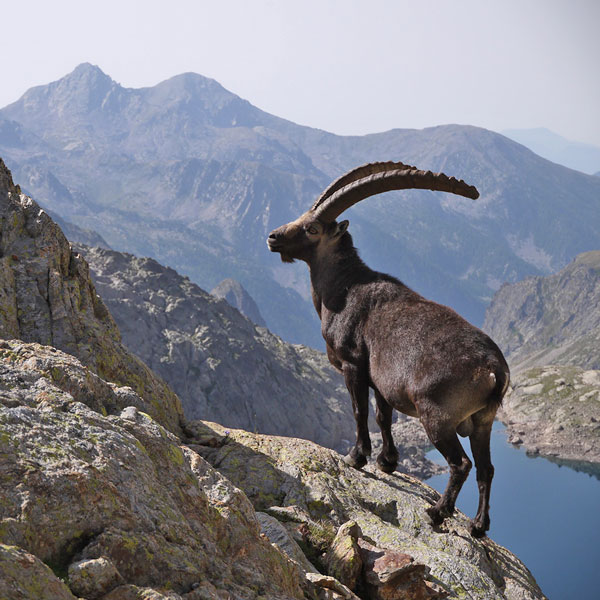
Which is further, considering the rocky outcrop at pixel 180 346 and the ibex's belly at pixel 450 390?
the rocky outcrop at pixel 180 346

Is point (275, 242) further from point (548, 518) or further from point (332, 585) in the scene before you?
point (548, 518)

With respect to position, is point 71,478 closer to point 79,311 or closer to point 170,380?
point 79,311

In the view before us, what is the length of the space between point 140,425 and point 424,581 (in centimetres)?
485

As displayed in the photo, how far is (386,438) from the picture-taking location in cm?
1462

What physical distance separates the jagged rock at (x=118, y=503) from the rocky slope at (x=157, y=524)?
0.05 feet

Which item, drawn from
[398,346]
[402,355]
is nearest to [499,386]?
[402,355]

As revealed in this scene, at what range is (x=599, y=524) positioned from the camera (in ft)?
435

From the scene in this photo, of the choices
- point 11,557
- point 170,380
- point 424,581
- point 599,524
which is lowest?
point 170,380

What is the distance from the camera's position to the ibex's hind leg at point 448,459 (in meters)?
11.5

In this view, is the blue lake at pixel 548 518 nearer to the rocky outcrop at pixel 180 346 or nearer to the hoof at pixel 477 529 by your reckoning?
the rocky outcrop at pixel 180 346

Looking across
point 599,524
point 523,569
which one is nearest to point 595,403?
point 599,524

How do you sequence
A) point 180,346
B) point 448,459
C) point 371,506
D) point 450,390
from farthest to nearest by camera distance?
point 180,346
point 371,506
point 448,459
point 450,390

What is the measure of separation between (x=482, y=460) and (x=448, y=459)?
43.3 inches

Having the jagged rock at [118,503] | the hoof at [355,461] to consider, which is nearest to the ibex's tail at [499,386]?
the hoof at [355,461]
